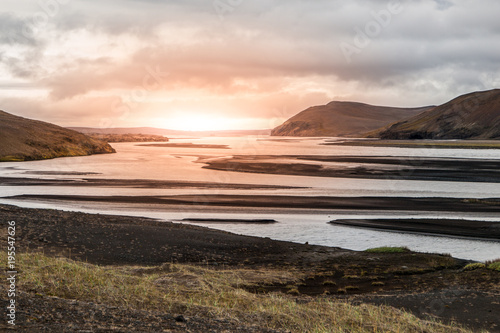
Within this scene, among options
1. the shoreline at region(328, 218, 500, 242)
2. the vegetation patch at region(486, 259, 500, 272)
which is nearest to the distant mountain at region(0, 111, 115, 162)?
the shoreline at region(328, 218, 500, 242)

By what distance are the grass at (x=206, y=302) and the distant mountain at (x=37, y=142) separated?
87494mm

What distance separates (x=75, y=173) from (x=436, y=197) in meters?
49.5

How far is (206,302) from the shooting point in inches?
489

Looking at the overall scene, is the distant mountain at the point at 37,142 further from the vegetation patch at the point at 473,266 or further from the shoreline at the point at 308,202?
the vegetation patch at the point at 473,266

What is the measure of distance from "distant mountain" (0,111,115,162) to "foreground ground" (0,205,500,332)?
75.3 metres

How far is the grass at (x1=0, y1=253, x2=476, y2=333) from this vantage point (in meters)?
11.1

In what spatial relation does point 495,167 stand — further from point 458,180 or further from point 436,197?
point 436,197

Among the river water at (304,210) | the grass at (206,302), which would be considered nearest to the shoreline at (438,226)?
the river water at (304,210)

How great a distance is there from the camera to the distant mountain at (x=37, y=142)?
95.2 meters

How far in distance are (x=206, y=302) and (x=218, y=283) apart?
3.10m

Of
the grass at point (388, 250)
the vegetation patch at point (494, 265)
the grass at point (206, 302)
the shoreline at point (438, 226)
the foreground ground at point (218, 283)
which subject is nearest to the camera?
the foreground ground at point (218, 283)

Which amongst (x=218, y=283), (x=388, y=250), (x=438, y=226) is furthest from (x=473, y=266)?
(x=218, y=283)

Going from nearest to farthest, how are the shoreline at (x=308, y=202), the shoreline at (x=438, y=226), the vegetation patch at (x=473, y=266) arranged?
the vegetation patch at (x=473, y=266)
the shoreline at (x=438, y=226)
the shoreline at (x=308, y=202)

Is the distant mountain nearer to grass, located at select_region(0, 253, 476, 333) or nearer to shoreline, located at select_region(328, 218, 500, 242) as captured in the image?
shoreline, located at select_region(328, 218, 500, 242)
